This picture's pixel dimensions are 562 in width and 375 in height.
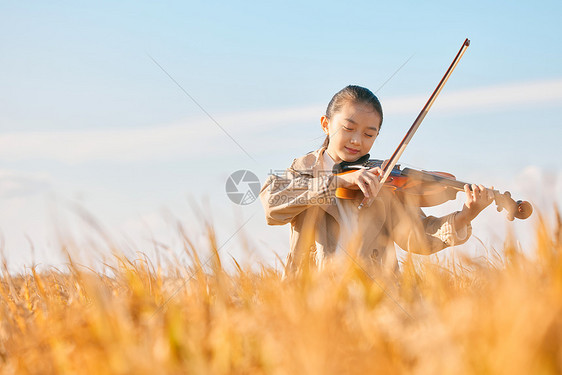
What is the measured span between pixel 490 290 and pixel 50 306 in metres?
1.31

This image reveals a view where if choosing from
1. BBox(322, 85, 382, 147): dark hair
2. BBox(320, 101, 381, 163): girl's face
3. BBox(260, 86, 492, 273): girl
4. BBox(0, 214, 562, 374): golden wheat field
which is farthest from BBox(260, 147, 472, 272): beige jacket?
BBox(0, 214, 562, 374): golden wheat field

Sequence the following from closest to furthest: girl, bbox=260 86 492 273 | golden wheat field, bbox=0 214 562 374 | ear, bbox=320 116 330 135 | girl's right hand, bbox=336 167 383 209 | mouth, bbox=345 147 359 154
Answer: golden wheat field, bbox=0 214 562 374 → girl's right hand, bbox=336 167 383 209 → girl, bbox=260 86 492 273 → mouth, bbox=345 147 359 154 → ear, bbox=320 116 330 135

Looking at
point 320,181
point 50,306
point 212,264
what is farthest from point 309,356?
point 320,181

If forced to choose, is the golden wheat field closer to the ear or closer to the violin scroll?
the violin scroll

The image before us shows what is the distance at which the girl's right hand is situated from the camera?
7.89 feet

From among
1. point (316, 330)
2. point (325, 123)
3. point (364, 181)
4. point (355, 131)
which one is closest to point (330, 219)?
point (364, 181)

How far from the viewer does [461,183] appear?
2.85 metres

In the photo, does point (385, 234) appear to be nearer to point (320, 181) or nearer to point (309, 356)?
point (320, 181)

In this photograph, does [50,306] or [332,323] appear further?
[50,306]

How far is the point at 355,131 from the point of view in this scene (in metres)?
2.80

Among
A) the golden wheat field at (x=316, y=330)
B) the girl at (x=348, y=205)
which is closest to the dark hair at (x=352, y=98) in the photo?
the girl at (x=348, y=205)

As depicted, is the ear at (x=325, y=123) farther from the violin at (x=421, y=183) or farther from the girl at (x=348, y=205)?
the violin at (x=421, y=183)

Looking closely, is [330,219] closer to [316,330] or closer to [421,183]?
[421,183]

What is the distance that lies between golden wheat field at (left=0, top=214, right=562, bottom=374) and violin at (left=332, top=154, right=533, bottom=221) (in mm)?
1193
